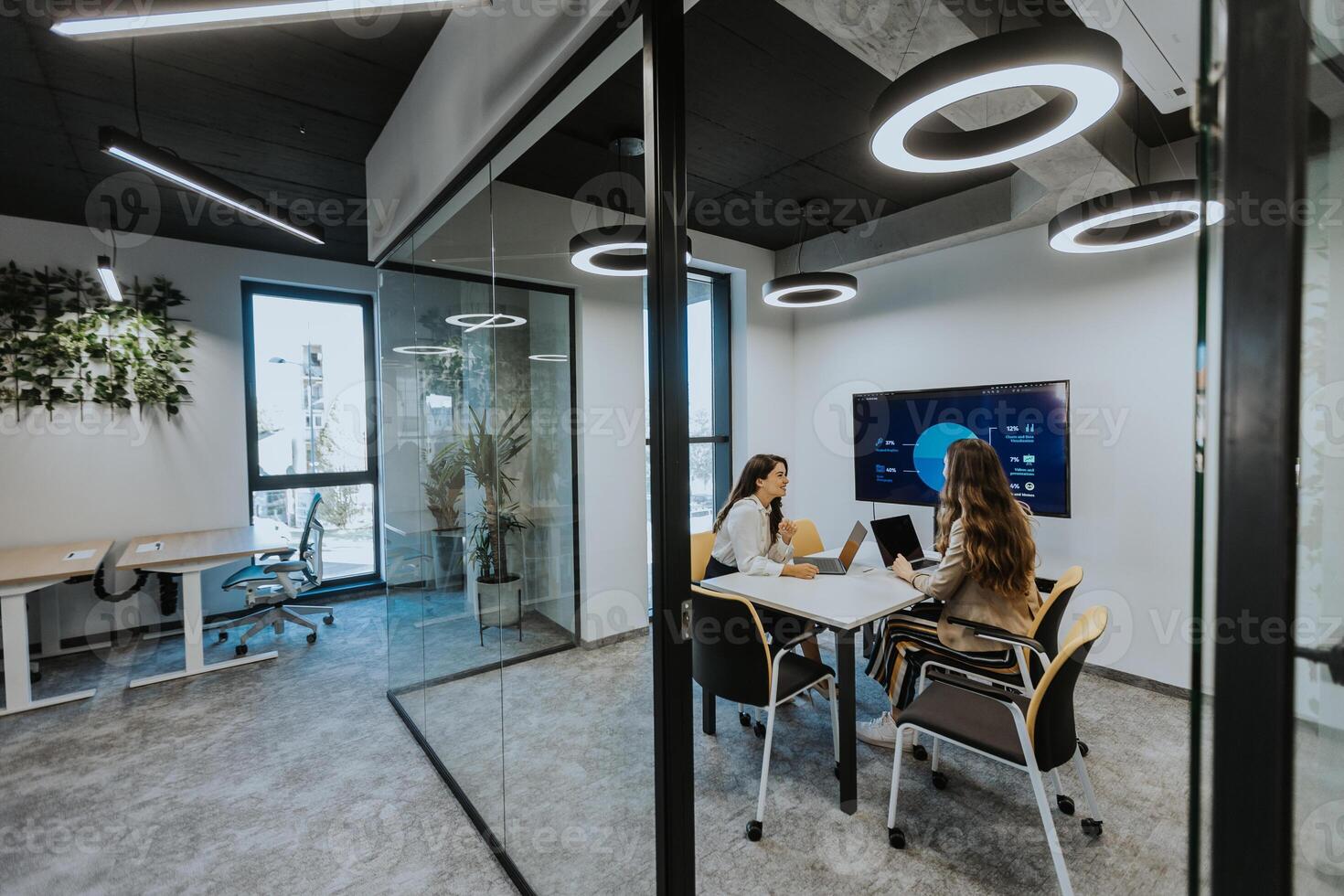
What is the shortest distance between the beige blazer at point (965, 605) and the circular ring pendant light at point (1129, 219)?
1.42 m

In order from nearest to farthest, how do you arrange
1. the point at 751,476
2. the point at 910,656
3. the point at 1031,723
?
the point at 1031,723, the point at 910,656, the point at 751,476

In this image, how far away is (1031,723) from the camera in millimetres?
1787

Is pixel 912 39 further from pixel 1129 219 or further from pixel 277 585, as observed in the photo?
pixel 277 585

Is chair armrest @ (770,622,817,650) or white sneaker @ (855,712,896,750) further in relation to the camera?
white sneaker @ (855,712,896,750)

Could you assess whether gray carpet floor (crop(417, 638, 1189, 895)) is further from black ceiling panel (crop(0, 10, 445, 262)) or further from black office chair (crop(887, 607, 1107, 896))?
black ceiling panel (crop(0, 10, 445, 262))

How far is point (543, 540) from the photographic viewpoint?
1937 mm

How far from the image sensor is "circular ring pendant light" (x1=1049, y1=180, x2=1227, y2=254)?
2158 millimetres

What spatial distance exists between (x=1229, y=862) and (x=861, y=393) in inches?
173

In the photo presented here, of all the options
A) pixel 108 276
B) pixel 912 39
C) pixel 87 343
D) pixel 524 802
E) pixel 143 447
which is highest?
pixel 912 39

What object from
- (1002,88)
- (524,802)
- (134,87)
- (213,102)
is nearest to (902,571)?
(524,802)

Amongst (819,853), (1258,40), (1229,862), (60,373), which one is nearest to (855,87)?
(1258,40)

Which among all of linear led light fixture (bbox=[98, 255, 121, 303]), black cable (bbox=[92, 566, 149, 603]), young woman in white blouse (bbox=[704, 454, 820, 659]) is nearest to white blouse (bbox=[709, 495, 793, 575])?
young woman in white blouse (bbox=[704, 454, 820, 659])

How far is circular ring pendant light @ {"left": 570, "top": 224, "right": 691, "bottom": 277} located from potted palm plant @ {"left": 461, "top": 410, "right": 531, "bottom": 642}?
1.89ft

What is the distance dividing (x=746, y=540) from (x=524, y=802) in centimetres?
154
